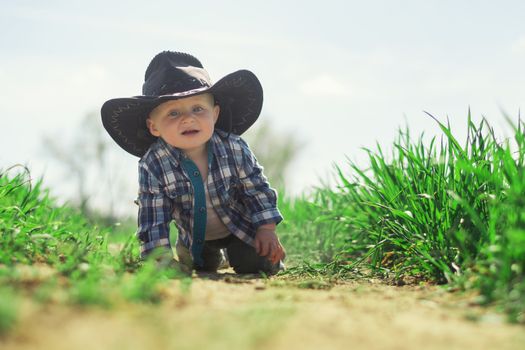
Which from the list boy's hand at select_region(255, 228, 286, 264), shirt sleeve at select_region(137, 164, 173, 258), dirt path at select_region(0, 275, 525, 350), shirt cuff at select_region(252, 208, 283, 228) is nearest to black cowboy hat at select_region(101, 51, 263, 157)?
shirt sleeve at select_region(137, 164, 173, 258)

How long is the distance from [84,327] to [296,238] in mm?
3768

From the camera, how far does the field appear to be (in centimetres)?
129

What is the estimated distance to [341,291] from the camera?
225 centimetres

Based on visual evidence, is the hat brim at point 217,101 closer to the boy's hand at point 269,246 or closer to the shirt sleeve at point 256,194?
the shirt sleeve at point 256,194

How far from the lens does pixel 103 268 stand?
2025 millimetres

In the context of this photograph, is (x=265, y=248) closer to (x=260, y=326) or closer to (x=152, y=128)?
(x=152, y=128)

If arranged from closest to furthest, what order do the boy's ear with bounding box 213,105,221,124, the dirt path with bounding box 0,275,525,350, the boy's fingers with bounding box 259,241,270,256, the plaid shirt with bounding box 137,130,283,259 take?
the dirt path with bounding box 0,275,525,350 < the plaid shirt with bounding box 137,130,283,259 < the boy's fingers with bounding box 259,241,270,256 < the boy's ear with bounding box 213,105,221,124

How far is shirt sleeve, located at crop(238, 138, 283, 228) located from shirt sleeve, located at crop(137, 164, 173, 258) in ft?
1.63

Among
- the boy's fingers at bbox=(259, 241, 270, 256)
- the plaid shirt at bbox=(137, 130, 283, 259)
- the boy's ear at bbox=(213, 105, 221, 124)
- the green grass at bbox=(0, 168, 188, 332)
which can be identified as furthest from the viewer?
Answer: the boy's ear at bbox=(213, 105, 221, 124)

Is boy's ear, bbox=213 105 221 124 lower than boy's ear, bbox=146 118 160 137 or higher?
higher

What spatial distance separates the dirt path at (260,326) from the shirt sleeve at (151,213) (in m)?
1.32

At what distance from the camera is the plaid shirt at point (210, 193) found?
324 cm

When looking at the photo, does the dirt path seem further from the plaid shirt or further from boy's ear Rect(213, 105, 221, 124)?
boy's ear Rect(213, 105, 221, 124)

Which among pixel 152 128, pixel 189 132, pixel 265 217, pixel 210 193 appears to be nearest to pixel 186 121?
pixel 189 132
